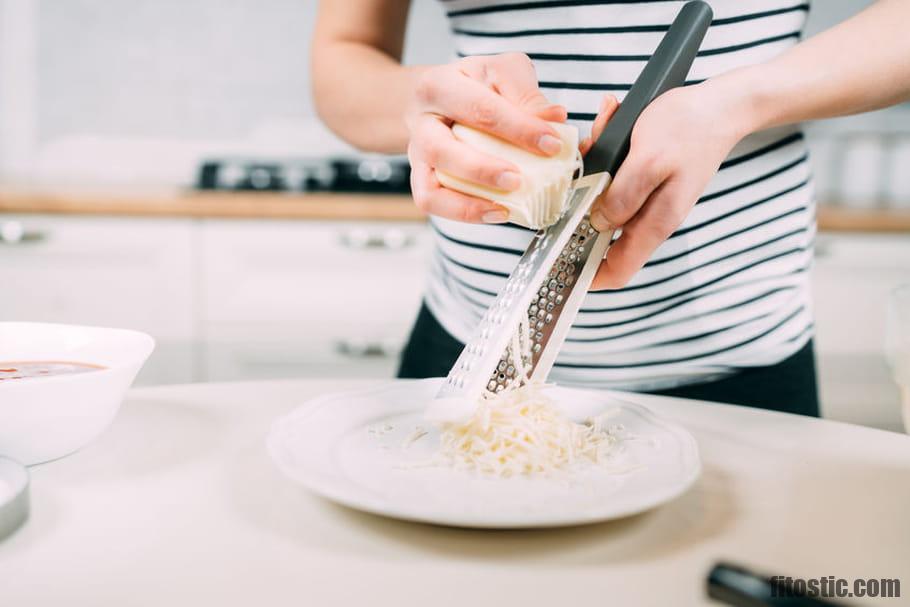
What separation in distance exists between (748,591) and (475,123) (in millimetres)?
360

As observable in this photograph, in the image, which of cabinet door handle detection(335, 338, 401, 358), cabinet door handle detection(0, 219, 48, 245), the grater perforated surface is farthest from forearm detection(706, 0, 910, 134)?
cabinet door handle detection(0, 219, 48, 245)

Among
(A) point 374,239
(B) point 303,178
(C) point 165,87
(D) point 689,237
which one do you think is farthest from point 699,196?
(C) point 165,87

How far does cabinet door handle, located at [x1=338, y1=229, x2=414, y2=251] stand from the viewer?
204cm

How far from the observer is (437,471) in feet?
1.77

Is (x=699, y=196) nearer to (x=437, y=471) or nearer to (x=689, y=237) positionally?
(x=689, y=237)

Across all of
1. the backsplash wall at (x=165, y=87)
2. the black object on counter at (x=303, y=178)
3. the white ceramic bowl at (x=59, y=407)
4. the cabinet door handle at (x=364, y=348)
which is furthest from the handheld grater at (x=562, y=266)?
the backsplash wall at (x=165, y=87)

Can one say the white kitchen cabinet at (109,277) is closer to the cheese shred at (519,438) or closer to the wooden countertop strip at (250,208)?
the wooden countertop strip at (250,208)

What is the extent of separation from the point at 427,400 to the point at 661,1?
490mm

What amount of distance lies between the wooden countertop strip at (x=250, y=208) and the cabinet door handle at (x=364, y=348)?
1.02ft

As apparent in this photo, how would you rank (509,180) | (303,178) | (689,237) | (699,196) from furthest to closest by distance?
(303,178), (689,237), (699,196), (509,180)

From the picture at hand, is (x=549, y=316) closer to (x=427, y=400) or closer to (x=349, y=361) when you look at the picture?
(x=427, y=400)

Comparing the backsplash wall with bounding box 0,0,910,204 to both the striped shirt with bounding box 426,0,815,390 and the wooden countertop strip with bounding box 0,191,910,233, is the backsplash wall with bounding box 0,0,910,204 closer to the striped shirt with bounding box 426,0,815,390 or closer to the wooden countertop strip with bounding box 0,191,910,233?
the wooden countertop strip with bounding box 0,191,910,233

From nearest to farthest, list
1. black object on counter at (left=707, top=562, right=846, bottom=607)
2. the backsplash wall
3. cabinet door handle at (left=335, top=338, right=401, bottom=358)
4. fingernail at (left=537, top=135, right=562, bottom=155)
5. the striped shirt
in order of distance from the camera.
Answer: black object on counter at (left=707, top=562, right=846, bottom=607), fingernail at (left=537, top=135, right=562, bottom=155), the striped shirt, cabinet door handle at (left=335, top=338, right=401, bottom=358), the backsplash wall

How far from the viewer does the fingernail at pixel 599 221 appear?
642 millimetres
